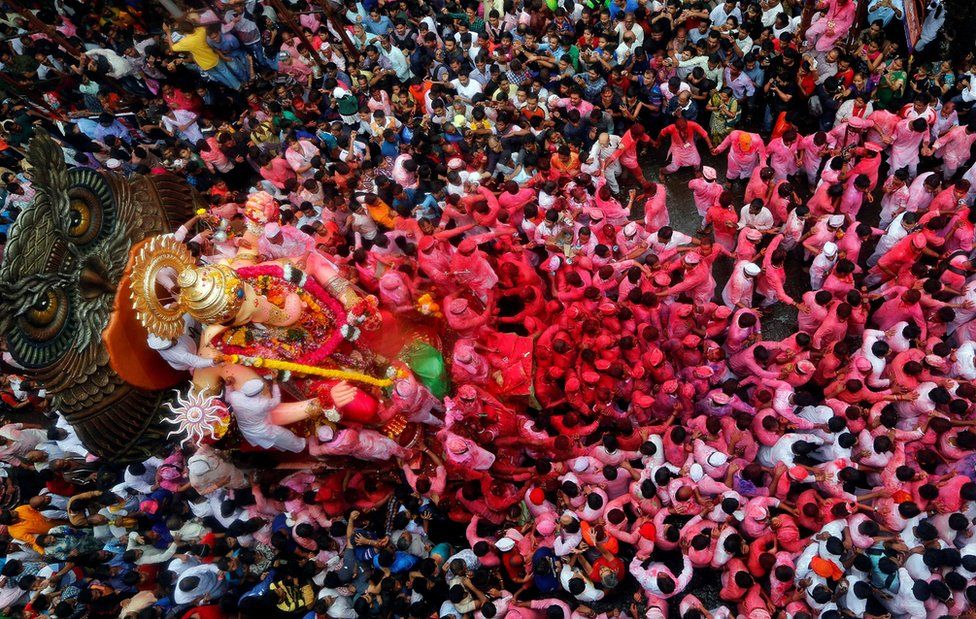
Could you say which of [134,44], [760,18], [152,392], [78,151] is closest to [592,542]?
[152,392]

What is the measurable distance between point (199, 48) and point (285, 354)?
18.9 ft

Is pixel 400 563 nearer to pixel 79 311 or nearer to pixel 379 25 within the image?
pixel 79 311

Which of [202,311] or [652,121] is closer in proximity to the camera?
[202,311]

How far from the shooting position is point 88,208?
583 cm

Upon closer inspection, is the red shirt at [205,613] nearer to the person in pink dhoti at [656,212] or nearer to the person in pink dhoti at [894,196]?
the person in pink dhoti at [656,212]

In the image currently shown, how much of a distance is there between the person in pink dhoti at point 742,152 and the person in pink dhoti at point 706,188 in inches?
14.6

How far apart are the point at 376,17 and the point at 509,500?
7.59m

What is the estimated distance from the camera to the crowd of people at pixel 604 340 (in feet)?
17.7

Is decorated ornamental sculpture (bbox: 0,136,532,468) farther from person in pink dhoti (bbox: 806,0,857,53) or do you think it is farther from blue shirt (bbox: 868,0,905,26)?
blue shirt (bbox: 868,0,905,26)

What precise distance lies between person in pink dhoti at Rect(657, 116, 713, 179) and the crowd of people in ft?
0.09

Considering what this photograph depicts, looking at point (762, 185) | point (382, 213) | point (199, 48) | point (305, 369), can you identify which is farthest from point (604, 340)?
point (199, 48)

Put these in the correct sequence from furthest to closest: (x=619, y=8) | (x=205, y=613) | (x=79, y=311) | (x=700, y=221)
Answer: (x=619, y=8) < (x=700, y=221) < (x=205, y=613) < (x=79, y=311)

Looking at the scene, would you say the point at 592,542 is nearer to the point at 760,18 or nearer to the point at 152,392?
the point at 152,392

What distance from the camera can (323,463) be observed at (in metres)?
6.36
